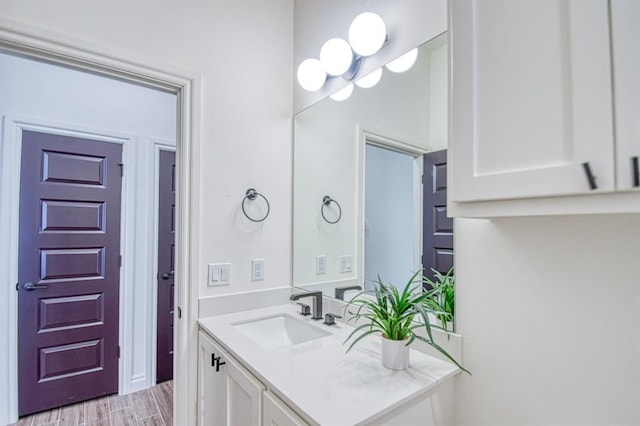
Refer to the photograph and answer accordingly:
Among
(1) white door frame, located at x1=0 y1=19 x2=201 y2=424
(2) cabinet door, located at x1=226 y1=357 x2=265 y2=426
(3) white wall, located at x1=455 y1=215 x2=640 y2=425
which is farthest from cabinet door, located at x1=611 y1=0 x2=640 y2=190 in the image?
(1) white door frame, located at x1=0 y1=19 x2=201 y2=424

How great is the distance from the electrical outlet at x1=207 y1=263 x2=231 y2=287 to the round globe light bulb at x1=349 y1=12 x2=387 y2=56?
123cm

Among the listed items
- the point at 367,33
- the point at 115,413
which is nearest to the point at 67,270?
the point at 115,413

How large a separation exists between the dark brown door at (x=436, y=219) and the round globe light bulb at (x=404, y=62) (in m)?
0.40

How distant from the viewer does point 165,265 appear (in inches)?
104

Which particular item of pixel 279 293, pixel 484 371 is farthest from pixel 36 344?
pixel 484 371

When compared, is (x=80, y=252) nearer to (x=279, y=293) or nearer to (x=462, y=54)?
(x=279, y=293)

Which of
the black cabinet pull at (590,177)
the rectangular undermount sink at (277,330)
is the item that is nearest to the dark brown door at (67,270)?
the rectangular undermount sink at (277,330)

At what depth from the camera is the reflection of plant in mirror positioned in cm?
111

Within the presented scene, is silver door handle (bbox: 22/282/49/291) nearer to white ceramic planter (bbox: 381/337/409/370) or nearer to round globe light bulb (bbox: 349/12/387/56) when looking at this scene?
white ceramic planter (bbox: 381/337/409/370)

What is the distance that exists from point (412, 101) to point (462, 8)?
19.4 inches

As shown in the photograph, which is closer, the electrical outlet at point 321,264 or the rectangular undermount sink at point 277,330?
the rectangular undermount sink at point 277,330

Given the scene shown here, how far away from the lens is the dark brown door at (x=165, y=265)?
261cm

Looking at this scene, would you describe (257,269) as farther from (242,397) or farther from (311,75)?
(311,75)

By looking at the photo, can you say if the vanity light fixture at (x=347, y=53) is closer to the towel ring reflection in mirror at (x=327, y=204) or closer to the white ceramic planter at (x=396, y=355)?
the towel ring reflection in mirror at (x=327, y=204)
